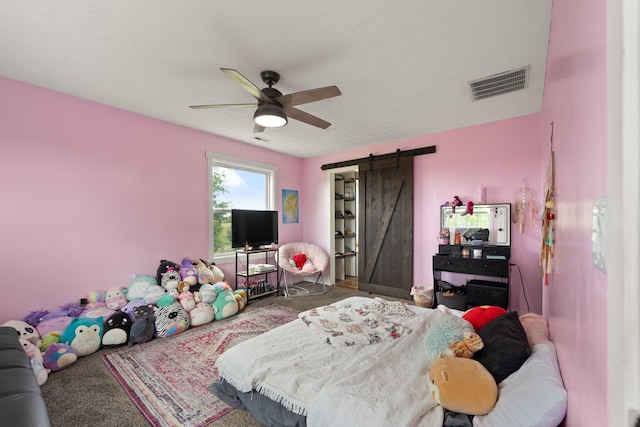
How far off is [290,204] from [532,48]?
4263 mm

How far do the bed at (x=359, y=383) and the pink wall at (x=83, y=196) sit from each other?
7.10ft

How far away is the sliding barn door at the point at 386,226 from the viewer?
14.6ft

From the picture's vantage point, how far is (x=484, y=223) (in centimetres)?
373

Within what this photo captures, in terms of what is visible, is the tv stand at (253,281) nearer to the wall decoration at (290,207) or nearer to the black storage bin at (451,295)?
the wall decoration at (290,207)

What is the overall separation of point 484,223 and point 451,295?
1.09 m

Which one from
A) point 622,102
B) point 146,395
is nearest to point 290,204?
point 146,395

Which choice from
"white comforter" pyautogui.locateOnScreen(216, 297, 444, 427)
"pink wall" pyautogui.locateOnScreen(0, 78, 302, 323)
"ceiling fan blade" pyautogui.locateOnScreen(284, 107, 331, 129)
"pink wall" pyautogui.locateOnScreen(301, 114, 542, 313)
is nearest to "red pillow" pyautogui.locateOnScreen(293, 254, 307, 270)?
"pink wall" pyautogui.locateOnScreen(0, 78, 302, 323)

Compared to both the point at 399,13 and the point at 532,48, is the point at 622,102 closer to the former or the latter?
the point at 399,13

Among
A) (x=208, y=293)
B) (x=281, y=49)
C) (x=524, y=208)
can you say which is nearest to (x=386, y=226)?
(x=524, y=208)

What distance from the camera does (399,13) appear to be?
5.83 feet

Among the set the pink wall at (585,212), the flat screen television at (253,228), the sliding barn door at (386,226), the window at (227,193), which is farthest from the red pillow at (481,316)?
the window at (227,193)

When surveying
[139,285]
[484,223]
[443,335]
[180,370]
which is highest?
[484,223]

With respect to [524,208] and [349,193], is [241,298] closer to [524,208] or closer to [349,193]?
[349,193]

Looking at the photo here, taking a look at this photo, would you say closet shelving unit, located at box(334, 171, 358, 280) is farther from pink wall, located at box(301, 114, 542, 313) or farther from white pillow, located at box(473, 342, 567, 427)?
white pillow, located at box(473, 342, 567, 427)
